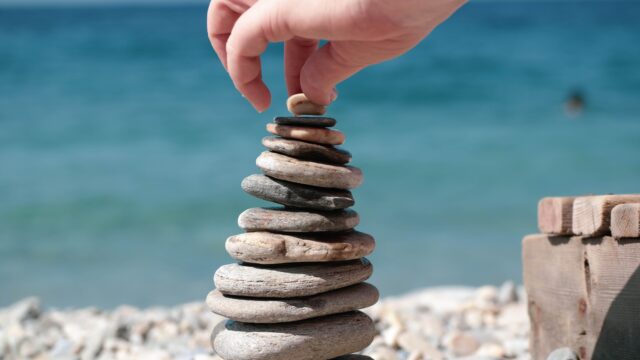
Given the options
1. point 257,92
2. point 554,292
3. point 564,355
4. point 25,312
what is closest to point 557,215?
point 554,292

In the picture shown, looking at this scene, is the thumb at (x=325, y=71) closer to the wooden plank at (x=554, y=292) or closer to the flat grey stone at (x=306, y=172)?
the flat grey stone at (x=306, y=172)

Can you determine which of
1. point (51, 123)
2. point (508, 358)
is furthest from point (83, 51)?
point (508, 358)

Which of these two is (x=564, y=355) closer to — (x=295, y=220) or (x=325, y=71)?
(x=295, y=220)

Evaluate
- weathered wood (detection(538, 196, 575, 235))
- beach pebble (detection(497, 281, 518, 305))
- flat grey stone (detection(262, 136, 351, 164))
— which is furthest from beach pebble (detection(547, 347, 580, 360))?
beach pebble (detection(497, 281, 518, 305))

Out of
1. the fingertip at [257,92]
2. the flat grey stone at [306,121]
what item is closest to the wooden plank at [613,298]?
the flat grey stone at [306,121]

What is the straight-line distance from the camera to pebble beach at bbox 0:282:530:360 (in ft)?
13.7

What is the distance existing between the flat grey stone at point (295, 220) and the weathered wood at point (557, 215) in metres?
0.88

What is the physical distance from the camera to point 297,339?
279 centimetres

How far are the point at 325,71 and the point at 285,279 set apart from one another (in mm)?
703

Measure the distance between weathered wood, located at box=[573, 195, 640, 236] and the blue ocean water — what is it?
4.05m

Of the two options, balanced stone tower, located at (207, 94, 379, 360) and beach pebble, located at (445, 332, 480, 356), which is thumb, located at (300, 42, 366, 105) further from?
beach pebble, located at (445, 332, 480, 356)

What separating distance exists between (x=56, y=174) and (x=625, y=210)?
31.2ft

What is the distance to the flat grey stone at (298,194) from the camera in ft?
9.41

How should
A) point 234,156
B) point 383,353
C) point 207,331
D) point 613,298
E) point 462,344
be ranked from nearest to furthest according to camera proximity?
point 613,298 < point 383,353 < point 462,344 < point 207,331 < point 234,156
